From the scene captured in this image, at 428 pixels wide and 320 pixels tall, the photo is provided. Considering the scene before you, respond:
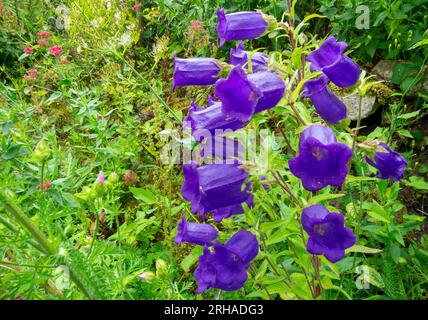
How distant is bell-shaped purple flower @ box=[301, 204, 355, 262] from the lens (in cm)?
126

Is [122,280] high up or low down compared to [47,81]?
up

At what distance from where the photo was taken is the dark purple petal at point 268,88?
1154mm

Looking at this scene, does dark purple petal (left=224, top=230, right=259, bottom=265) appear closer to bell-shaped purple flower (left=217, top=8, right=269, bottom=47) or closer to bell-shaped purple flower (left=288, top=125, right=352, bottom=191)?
bell-shaped purple flower (left=288, top=125, right=352, bottom=191)

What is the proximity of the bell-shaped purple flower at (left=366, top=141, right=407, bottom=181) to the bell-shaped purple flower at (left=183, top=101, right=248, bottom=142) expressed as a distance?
43 centimetres

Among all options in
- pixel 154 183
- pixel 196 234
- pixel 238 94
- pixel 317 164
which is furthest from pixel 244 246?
pixel 154 183

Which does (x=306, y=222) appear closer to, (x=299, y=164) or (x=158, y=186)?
(x=299, y=164)

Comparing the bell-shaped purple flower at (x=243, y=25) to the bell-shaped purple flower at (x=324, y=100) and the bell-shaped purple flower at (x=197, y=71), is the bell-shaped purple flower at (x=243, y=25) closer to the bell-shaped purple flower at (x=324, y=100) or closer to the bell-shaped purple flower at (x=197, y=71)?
the bell-shaped purple flower at (x=197, y=71)

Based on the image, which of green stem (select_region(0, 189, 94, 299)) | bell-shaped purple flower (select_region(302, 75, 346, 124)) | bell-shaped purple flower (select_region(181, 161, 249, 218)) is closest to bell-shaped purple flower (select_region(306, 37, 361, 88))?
bell-shaped purple flower (select_region(302, 75, 346, 124))

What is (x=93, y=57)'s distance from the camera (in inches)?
150

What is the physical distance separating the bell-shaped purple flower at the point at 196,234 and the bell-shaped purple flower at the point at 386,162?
563mm

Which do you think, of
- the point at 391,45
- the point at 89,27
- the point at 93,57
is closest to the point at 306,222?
the point at 391,45

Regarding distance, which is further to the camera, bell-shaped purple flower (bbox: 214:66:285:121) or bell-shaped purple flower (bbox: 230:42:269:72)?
bell-shaped purple flower (bbox: 230:42:269:72)
